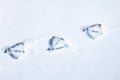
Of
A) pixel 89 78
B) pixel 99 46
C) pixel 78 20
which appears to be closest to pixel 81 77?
pixel 89 78

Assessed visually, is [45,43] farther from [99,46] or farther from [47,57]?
[99,46]

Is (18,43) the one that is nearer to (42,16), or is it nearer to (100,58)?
(42,16)

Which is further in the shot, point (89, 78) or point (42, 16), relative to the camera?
point (42, 16)

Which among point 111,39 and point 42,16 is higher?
point 42,16

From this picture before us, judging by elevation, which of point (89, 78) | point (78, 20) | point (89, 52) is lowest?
point (89, 78)

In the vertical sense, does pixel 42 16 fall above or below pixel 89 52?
above

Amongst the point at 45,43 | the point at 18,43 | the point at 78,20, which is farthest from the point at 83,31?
the point at 18,43
